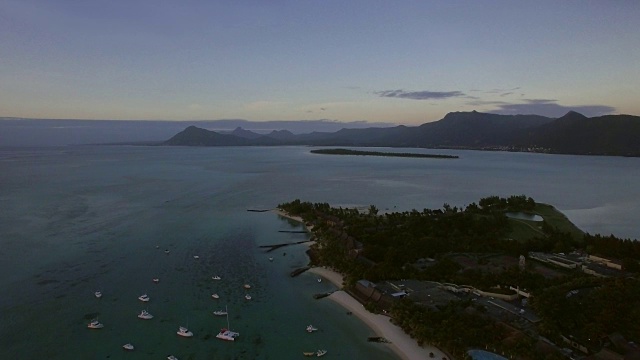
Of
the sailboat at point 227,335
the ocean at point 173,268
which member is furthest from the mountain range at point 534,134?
the sailboat at point 227,335

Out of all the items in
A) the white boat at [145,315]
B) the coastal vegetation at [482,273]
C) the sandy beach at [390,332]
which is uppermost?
the coastal vegetation at [482,273]

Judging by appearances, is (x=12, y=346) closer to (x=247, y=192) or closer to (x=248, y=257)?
(x=248, y=257)

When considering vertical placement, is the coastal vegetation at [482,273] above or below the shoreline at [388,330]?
above

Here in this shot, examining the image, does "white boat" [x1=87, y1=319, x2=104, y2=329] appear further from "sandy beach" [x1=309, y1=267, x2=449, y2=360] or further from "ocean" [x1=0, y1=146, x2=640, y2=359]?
"sandy beach" [x1=309, y1=267, x2=449, y2=360]

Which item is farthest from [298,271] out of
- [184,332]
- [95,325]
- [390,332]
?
[95,325]

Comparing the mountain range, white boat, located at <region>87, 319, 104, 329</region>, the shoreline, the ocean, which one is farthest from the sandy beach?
the mountain range

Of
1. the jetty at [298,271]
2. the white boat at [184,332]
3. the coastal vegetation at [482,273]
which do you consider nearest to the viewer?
the coastal vegetation at [482,273]

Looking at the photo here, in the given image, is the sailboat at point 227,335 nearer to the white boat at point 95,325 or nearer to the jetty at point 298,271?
the white boat at point 95,325
